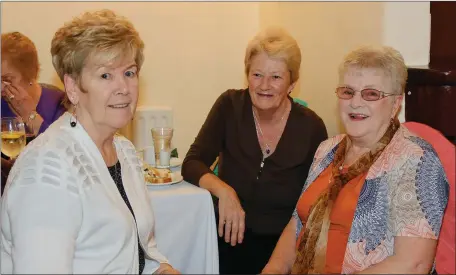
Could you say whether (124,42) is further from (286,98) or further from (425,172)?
(286,98)

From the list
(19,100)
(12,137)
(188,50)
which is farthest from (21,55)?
(188,50)

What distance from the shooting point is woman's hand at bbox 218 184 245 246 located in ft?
7.32

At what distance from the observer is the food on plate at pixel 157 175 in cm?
234

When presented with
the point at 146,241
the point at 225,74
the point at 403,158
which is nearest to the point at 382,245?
the point at 403,158

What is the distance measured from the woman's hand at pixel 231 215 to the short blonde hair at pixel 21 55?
4.16 feet

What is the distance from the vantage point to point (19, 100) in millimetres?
2844

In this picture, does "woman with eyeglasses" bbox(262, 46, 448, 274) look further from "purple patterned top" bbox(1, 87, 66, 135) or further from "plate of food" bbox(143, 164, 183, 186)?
"purple patterned top" bbox(1, 87, 66, 135)

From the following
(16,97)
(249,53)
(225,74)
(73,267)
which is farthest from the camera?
(225,74)

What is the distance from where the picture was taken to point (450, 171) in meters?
1.53

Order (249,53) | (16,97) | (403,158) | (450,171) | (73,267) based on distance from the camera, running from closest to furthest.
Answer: (73,267) < (450,171) < (403,158) < (249,53) < (16,97)

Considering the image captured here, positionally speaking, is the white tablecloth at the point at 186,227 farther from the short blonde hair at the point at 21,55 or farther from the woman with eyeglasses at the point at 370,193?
the short blonde hair at the point at 21,55

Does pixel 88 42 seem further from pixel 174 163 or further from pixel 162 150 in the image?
pixel 174 163

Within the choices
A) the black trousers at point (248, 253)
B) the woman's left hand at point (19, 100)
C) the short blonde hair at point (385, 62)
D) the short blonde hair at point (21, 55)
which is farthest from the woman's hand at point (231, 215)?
the short blonde hair at point (21, 55)

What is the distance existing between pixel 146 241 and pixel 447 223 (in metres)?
0.84
